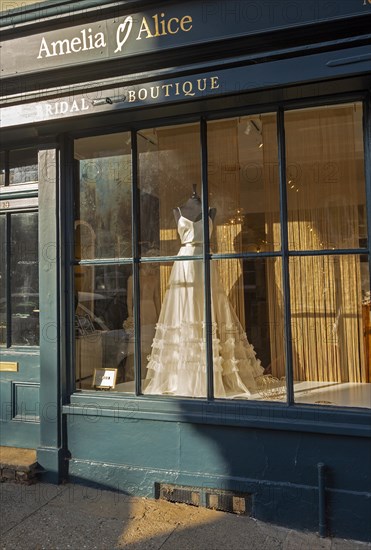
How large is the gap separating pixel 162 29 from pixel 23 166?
1.89 m

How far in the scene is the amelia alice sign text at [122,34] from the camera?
3.47 meters

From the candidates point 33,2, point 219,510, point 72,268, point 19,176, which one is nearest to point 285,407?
point 219,510

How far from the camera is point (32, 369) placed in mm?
4227

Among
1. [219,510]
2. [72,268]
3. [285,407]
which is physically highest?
[72,268]

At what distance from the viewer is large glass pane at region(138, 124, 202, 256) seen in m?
3.96

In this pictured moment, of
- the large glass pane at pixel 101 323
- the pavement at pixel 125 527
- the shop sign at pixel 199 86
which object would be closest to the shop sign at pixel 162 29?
the shop sign at pixel 199 86

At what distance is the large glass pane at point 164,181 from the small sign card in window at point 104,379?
116 cm

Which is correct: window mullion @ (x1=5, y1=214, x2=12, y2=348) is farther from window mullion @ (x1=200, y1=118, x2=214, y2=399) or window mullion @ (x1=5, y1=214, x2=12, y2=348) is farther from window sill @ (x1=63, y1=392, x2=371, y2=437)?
window mullion @ (x1=200, y1=118, x2=214, y2=399)

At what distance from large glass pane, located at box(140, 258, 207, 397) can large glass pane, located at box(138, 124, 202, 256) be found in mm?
219

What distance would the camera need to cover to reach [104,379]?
408 centimetres

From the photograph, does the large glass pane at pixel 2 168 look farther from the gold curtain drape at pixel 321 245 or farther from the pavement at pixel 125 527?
the pavement at pixel 125 527

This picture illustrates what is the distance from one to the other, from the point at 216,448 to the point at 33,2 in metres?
4.34

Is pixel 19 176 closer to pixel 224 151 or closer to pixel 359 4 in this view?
pixel 224 151

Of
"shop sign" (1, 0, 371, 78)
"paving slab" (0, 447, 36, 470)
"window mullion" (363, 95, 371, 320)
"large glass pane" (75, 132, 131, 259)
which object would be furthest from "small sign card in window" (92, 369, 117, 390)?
"shop sign" (1, 0, 371, 78)
